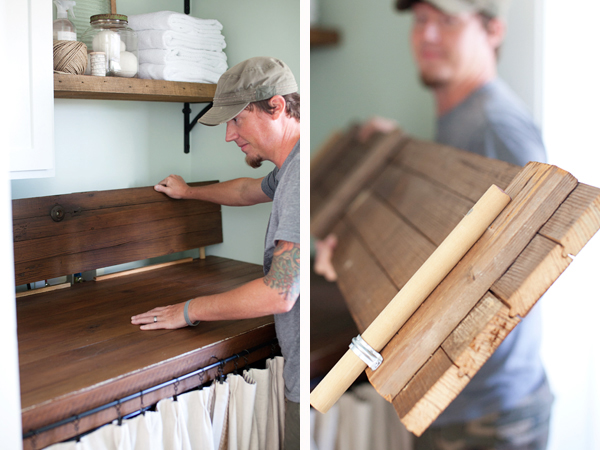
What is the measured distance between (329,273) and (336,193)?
0.17 m

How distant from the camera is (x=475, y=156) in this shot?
32.9 inches

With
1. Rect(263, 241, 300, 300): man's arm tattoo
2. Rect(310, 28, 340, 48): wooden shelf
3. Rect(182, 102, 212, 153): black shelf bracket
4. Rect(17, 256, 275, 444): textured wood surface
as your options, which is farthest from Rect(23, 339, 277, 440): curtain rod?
Rect(182, 102, 212, 153): black shelf bracket

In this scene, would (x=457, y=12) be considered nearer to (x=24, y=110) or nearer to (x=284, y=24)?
(x=284, y=24)

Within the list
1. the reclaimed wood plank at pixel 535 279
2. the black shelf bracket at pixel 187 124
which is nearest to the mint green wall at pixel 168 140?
the black shelf bracket at pixel 187 124

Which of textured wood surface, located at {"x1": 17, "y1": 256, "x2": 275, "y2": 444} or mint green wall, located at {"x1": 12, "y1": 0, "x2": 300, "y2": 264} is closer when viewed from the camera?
textured wood surface, located at {"x1": 17, "y1": 256, "x2": 275, "y2": 444}

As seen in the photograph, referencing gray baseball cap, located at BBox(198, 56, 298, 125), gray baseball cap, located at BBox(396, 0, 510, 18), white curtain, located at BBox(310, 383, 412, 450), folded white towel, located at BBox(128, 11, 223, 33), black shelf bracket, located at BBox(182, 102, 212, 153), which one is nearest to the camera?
gray baseball cap, located at BBox(396, 0, 510, 18)

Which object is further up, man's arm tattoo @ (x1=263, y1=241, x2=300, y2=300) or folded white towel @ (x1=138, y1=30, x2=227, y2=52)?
folded white towel @ (x1=138, y1=30, x2=227, y2=52)

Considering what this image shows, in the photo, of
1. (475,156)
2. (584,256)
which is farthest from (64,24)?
(584,256)

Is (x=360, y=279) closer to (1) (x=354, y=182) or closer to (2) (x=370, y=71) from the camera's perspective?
(1) (x=354, y=182)

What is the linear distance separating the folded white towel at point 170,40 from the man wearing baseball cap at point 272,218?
0.36 m

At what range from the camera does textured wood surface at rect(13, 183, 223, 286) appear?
141 centimetres

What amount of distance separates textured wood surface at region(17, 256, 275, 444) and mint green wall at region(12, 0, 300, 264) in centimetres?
32

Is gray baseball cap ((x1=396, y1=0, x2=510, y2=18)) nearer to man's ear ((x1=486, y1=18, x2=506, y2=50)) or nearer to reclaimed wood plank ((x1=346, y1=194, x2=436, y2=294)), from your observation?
man's ear ((x1=486, y1=18, x2=506, y2=50))

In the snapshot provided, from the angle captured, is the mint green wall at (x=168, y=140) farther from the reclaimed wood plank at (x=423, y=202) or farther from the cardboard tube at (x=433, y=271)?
the cardboard tube at (x=433, y=271)
